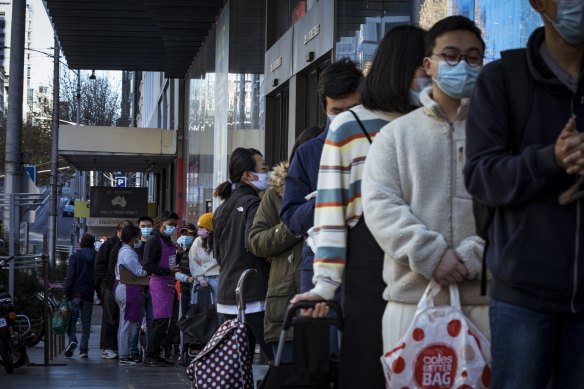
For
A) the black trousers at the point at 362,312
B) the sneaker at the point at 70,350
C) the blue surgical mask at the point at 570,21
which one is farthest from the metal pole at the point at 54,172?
the blue surgical mask at the point at 570,21

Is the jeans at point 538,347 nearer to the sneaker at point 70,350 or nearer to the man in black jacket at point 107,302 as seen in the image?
the man in black jacket at point 107,302

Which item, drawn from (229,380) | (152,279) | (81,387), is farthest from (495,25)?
(152,279)

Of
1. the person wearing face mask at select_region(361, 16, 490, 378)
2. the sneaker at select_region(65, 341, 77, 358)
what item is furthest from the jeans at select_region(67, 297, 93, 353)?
the person wearing face mask at select_region(361, 16, 490, 378)

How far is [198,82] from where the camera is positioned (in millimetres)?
28125

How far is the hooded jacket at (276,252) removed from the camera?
6.29 metres

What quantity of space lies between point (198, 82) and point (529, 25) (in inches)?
866

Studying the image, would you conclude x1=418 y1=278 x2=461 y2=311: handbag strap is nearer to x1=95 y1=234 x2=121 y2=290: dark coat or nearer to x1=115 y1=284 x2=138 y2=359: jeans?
x1=115 y1=284 x2=138 y2=359: jeans

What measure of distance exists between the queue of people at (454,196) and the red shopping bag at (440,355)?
110 mm

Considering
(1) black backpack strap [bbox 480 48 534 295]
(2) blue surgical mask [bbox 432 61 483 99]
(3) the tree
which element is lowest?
(1) black backpack strap [bbox 480 48 534 295]

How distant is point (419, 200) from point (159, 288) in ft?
39.1

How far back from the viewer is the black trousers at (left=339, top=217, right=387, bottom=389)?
410cm

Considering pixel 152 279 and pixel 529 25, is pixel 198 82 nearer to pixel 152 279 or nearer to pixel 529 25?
pixel 152 279

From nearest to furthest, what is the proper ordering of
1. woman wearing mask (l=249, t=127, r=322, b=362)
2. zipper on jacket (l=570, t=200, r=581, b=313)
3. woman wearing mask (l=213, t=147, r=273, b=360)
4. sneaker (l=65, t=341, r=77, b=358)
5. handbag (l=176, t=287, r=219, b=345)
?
1. zipper on jacket (l=570, t=200, r=581, b=313)
2. woman wearing mask (l=249, t=127, r=322, b=362)
3. handbag (l=176, t=287, r=219, b=345)
4. woman wearing mask (l=213, t=147, r=273, b=360)
5. sneaker (l=65, t=341, r=77, b=358)

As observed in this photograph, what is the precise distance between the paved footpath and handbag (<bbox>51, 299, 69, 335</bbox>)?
0.44 m
